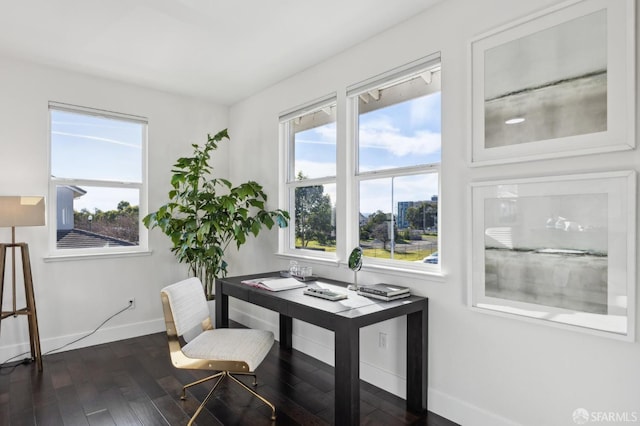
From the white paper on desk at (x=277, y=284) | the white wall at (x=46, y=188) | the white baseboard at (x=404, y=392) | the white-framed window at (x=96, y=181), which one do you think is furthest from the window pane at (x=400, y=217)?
the white-framed window at (x=96, y=181)

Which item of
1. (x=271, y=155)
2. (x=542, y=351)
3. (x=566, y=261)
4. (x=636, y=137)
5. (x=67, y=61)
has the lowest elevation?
(x=542, y=351)

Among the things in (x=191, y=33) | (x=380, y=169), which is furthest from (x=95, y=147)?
(x=380, y=169)

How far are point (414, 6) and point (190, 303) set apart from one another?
2469mm

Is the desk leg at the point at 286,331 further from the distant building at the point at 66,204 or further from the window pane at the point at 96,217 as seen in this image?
the distant building at the point at 66,204

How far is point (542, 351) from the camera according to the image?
1885 millimetres

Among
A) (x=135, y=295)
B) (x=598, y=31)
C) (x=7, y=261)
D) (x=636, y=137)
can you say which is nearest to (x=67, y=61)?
(x=7, y=261)

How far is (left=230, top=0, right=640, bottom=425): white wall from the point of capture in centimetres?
173

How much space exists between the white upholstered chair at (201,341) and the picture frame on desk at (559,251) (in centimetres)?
137

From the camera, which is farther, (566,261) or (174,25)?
(174,25)

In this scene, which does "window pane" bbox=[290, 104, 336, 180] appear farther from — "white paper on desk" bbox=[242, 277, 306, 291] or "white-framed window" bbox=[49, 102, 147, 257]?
"white-framed window" bbox=[49, 102, 147, 257]

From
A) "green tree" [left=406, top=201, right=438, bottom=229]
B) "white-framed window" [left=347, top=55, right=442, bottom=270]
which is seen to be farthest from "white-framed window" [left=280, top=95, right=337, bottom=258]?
"green tree" [left=406, top=201, right=438, bottom=229]

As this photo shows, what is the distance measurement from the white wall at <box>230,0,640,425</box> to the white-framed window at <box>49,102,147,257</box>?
7.28 feet

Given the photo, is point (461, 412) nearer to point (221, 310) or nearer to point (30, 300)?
point (221, 310)

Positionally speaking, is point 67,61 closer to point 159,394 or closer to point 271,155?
point 271,155
